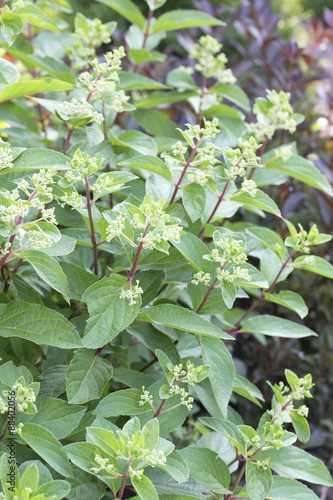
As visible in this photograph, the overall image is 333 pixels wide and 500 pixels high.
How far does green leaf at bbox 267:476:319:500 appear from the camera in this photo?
3.46ft

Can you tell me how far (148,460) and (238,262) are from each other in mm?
427

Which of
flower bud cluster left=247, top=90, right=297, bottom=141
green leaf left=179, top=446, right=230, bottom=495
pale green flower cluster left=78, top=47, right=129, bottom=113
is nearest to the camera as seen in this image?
green leaf left=179, top=446, right=230, bottom=495

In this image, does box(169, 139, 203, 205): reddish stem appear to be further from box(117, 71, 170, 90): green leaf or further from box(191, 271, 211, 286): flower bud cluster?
box(117, 71, 170, 90): green leaf

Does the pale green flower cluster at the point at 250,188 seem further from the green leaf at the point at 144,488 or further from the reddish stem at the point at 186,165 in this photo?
the green leaf at the point at 144,488

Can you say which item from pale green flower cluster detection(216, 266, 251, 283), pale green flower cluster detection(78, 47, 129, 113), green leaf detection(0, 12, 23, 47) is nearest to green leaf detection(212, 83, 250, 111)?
pale green flower cluster detection(78, 47, 129, 113)

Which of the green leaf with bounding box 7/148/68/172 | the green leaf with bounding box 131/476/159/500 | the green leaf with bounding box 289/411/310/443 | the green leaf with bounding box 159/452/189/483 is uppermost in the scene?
the green leaf with bounding box 7/148/68/172

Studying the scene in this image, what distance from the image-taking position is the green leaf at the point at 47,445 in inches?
35.9

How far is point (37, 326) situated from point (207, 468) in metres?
0.48

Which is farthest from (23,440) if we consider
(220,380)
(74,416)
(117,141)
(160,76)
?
(160,76)

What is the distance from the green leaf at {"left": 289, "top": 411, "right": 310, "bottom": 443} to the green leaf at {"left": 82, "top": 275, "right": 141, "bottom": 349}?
49 centimetres

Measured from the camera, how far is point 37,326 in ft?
3.34

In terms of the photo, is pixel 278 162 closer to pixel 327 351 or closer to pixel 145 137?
pixel 145 137

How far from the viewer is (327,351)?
220 cm

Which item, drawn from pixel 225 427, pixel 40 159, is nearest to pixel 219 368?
pixel 225 427
